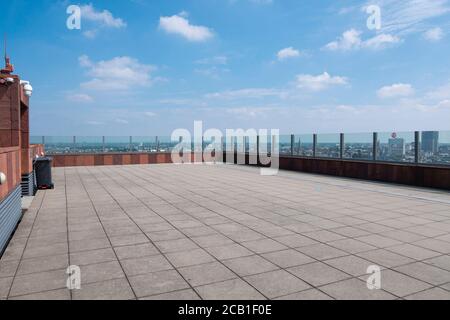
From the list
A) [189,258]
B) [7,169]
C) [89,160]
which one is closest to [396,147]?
[189,258]

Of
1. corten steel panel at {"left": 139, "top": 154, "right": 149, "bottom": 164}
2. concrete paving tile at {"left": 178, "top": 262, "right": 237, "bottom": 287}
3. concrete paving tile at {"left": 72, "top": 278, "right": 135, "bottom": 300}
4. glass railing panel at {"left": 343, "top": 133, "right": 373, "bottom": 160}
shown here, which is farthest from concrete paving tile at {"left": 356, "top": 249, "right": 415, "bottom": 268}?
corten steel panel at {"left": 139, "top": 154, "right": 149, "bottom": 164}

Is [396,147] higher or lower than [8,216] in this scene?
higher

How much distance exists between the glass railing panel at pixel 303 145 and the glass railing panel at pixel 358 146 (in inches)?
94.1

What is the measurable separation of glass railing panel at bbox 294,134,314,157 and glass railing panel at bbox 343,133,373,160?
2389 mm

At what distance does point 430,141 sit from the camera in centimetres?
1227

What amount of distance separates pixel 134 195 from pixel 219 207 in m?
3.34

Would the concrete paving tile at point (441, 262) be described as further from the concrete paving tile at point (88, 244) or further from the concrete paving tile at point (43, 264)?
the concrete paving tile at point (43, 264)

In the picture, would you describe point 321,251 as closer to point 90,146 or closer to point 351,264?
point 351,264

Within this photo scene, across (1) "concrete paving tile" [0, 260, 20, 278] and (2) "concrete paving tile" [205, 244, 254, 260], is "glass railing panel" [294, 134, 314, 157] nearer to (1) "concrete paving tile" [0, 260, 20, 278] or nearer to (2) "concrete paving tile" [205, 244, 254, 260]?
(2) "concrete paving tile" [205, 244, 254, 260]

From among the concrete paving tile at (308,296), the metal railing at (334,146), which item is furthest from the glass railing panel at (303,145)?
the concrete paving tile at (308,296)

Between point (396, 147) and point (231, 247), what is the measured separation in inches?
419

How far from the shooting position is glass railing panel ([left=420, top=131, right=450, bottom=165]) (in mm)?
11841
